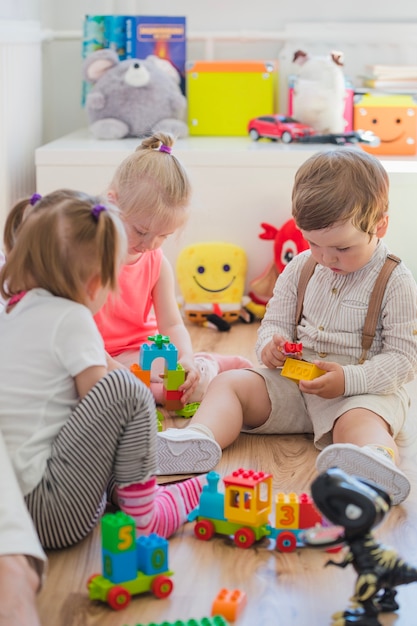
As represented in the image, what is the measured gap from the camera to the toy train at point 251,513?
3.87ft

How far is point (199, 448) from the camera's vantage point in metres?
1.39

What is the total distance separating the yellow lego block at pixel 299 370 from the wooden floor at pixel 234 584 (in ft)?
0.81

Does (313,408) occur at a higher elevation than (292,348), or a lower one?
lower

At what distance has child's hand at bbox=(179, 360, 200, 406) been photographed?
1.69 meters

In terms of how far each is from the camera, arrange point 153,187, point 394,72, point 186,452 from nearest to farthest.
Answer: point 186,452, point 153,187, point 394,72

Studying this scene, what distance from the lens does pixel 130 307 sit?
5.92 ft

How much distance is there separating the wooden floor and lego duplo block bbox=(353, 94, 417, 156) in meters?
1.60

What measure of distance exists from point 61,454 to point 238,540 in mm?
265

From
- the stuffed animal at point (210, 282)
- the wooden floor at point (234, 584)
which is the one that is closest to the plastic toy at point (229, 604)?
the wooden floor at point (234, 584)

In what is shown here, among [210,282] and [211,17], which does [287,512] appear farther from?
[211,17]

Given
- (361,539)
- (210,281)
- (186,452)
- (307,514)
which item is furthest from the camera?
(210,281)

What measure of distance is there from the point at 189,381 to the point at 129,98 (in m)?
1.34

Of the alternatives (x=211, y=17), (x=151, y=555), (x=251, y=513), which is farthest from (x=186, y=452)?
(x=211, y=17)

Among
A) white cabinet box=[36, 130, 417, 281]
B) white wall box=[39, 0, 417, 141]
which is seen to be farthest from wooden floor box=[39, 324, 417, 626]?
white wall box=[39, 0, 417, 141]
